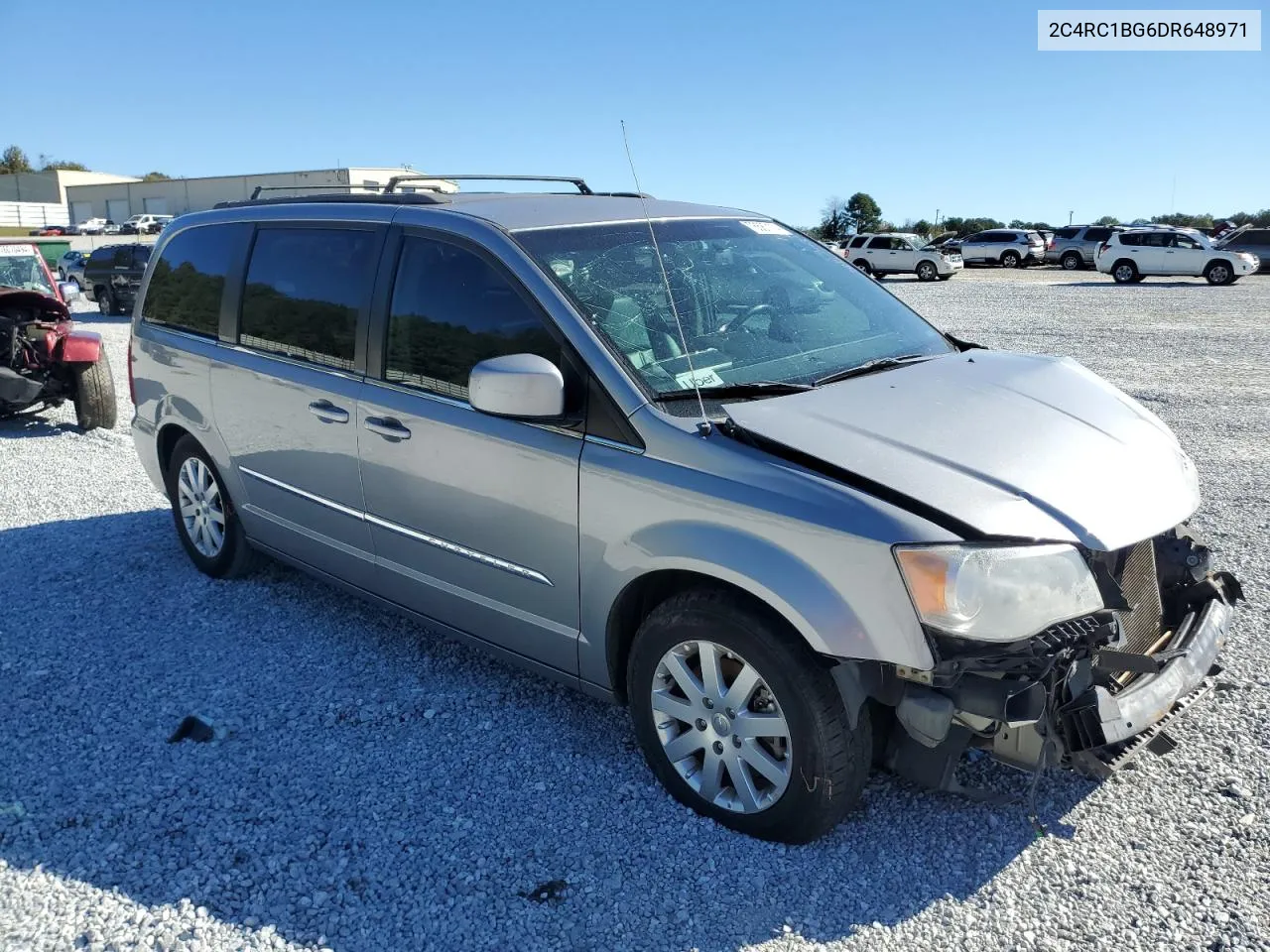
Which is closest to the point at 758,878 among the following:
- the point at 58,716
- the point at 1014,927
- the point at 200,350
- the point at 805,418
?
the point at 1014,927

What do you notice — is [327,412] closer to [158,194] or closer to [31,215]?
[158,194]

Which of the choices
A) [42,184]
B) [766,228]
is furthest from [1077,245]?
[42,184]

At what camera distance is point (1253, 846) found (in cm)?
301

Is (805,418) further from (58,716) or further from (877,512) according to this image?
(58,716)

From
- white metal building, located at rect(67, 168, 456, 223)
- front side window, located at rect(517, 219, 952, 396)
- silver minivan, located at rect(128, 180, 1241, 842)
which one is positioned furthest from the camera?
white metal building, located at rect(67, 168, 456, 223)

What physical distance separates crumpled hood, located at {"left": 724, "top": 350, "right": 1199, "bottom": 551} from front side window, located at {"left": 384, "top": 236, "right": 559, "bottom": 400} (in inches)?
34.0

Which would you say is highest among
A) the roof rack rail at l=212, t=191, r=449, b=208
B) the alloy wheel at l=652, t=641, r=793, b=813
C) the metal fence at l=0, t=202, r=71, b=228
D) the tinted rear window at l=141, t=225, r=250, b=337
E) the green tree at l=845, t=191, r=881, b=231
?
the metal fence at l=0, t=202, r=71, b=228

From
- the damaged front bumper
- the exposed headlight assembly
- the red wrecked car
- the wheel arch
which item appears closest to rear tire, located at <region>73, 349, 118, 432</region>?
the red wrecked car

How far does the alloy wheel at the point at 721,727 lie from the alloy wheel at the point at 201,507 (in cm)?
297

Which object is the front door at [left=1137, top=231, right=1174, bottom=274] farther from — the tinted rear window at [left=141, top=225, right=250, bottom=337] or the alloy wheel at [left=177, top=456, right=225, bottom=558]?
the alloy wheel at [left=177, top=456, right=225, bottom=558]

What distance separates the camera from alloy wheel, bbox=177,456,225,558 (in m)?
5.16

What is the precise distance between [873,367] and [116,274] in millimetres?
22141

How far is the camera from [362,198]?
4.36m

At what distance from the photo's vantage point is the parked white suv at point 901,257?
33438mm
